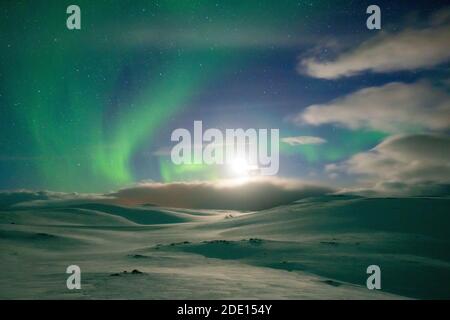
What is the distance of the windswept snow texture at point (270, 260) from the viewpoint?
950cm

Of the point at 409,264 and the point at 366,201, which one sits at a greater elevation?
the point at 366,201

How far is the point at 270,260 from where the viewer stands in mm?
14219

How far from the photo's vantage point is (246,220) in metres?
30.4

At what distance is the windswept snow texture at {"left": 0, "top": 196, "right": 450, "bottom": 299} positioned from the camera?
9.50m

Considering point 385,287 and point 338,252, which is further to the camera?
point 338,252

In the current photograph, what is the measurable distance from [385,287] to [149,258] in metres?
8.45

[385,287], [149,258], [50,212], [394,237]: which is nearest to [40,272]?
[149,258]

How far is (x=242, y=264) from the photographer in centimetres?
1376
